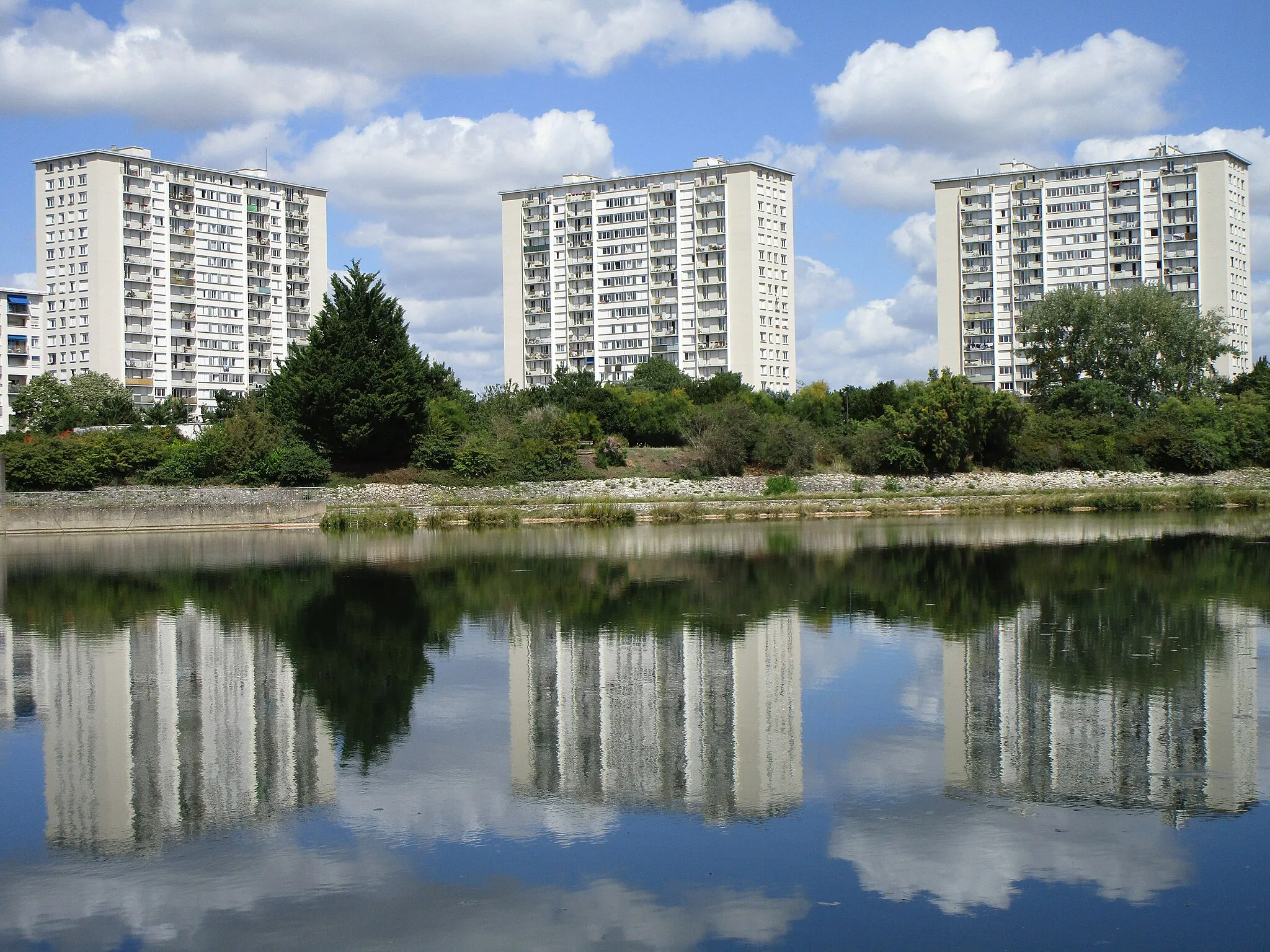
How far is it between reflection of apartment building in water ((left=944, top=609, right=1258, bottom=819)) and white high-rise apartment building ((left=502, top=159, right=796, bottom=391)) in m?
112

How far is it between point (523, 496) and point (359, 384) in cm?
1138

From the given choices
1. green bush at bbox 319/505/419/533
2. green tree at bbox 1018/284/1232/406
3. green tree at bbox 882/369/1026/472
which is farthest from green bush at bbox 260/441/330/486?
green tree at bbox 1018/284/1232/406

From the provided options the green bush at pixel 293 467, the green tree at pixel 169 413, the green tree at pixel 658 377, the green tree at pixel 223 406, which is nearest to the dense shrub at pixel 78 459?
the green bush at pixel 293 467

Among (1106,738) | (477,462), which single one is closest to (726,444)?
(477,462)

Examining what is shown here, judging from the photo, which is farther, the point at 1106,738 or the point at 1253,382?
the point at 1253,382

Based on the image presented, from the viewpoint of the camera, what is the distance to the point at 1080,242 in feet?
393

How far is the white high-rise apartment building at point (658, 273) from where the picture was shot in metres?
125

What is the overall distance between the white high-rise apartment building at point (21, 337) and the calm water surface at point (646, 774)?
332ft

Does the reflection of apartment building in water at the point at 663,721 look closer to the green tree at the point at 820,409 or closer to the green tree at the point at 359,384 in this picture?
the green tree at the point at 359,384

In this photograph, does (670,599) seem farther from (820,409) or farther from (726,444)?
(820,409)

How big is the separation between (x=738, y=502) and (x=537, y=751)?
43903mm

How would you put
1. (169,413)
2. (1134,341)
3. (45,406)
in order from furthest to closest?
(169,413) → (45,406) → (1134,341)

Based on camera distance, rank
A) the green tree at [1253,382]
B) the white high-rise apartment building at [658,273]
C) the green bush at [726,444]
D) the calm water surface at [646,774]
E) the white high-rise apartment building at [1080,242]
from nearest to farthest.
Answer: the calm water surface at [646,774], the green bush at [726,444], the green tree at [1253,382], the white high-rise apartment building at [1080,242], the white high-rise apartment building at [658,273]

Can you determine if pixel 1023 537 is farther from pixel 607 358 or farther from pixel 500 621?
pixel 607 358
